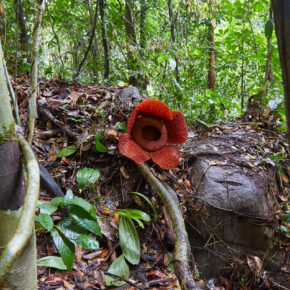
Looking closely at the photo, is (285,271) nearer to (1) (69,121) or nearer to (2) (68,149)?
(2) (68,149)

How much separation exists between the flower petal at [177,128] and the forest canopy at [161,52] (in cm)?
162

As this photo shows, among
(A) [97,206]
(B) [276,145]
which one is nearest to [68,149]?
(A) [97,206]

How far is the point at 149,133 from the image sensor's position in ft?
7.49

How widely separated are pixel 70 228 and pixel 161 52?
3093mm

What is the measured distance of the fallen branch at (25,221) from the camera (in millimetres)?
591

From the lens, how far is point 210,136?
3260 mm

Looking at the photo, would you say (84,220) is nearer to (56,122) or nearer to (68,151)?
(68,151)

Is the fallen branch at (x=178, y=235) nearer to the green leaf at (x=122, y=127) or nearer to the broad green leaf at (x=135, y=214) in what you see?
the broad green leaf at (x=135, y=214)

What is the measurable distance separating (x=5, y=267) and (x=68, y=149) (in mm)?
1805

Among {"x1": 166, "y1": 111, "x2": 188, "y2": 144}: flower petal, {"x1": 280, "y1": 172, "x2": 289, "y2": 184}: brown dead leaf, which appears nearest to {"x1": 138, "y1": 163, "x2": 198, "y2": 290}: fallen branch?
{"x1": 166, "y1": 111, "x2": 188, "y2": 144}: flower petal

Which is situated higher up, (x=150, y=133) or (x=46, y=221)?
(x=150, y=133)

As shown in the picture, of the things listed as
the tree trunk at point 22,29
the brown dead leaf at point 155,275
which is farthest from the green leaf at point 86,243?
the tree trunk at point 22,29

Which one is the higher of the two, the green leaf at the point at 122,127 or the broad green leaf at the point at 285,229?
the green leaf at the point at 122,127

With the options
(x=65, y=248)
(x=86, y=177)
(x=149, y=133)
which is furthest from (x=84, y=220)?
(x=149, y=133)
